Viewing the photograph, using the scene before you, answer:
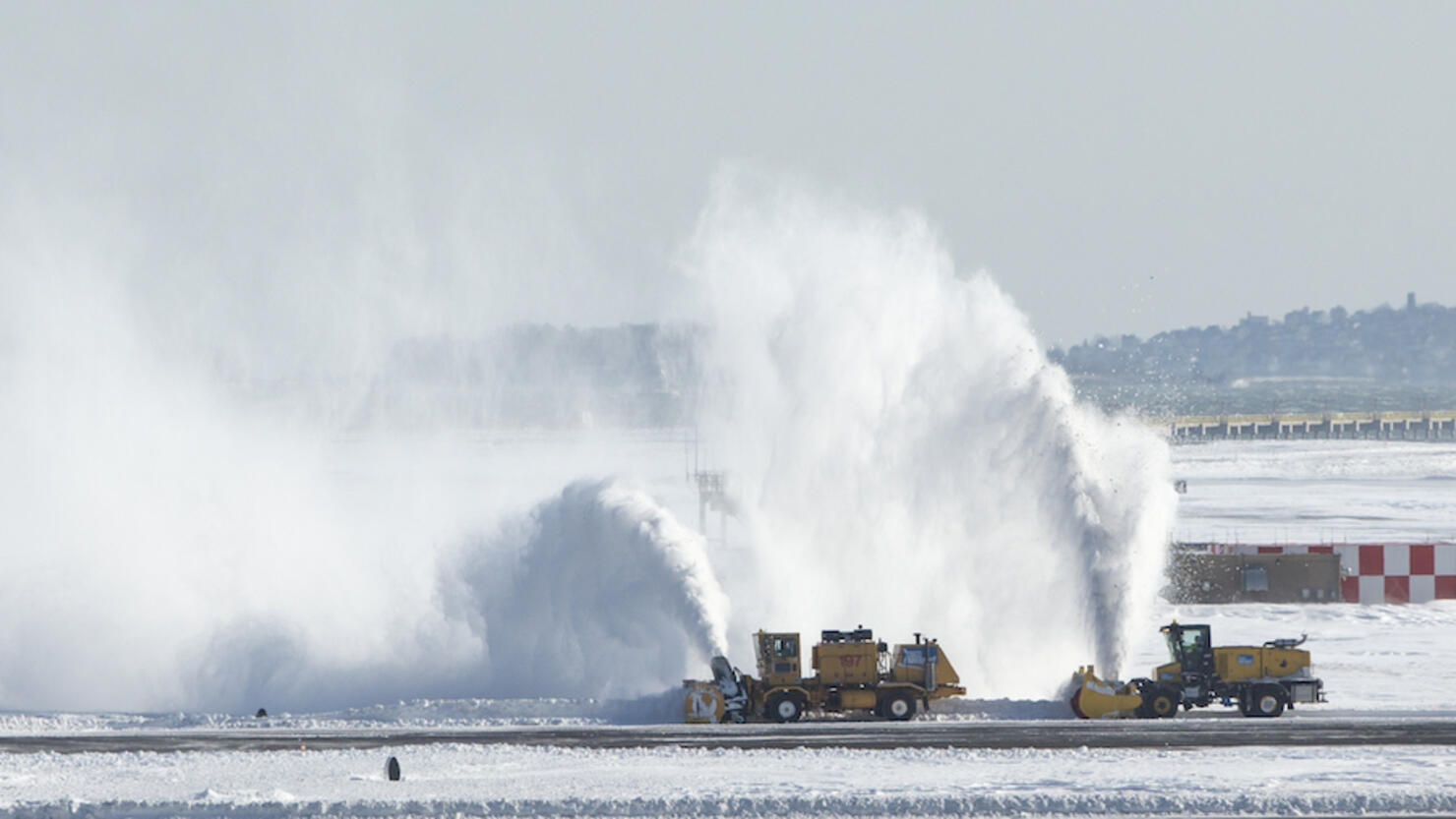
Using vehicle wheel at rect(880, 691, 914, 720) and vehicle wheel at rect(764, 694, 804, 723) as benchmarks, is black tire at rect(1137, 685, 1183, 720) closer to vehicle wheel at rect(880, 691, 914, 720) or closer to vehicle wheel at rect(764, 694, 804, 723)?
vehicle wheel at rect(880, 691, 914, 720)

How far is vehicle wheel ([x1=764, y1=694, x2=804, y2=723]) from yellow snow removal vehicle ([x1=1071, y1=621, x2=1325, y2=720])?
14.4 ft

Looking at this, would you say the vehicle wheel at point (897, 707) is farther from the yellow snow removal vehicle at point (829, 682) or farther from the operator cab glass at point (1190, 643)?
the operator cab glass at point (1190, 643)

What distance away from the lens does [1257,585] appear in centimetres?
3906

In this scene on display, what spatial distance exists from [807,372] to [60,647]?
1504cm

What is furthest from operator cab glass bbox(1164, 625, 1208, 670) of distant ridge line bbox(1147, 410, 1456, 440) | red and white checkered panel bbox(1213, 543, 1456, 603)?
distant ridge line bbox(1147, 410, 1456, 440)

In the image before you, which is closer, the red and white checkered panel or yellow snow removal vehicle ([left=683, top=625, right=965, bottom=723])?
yellow snow removal vehicle ([left=683, top=625, right=965, bottom=723])

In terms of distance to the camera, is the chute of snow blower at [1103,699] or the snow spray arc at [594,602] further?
the snow spray arc at [594,602]

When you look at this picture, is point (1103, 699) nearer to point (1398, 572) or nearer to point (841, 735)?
point (841, 735)

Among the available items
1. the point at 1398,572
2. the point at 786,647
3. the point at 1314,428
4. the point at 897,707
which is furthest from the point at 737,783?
the point at 1314,428

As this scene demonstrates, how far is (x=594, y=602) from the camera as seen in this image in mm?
29766

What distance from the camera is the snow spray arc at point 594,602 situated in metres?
29.0

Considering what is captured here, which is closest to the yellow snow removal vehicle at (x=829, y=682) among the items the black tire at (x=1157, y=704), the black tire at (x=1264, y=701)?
the black tire at (x=1157, y=704)

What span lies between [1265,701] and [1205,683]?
96 centimetres

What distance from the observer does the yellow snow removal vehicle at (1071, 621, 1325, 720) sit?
2602 cm
